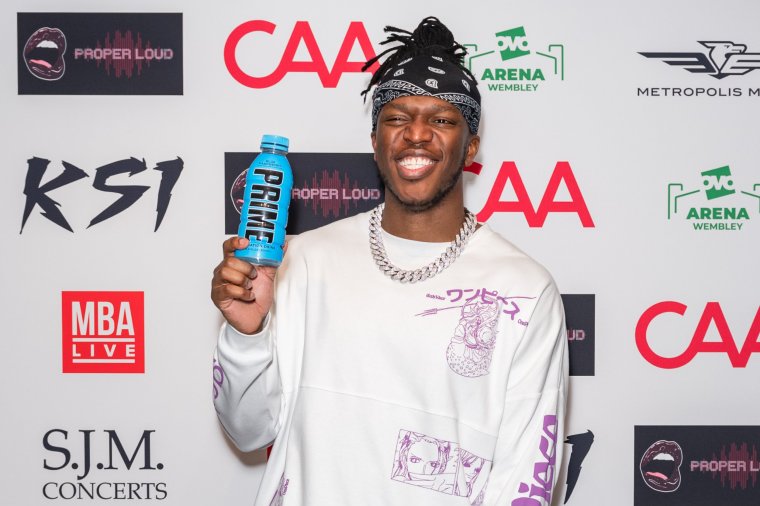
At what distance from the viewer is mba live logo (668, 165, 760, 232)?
75.9 inches

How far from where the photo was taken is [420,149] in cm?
148

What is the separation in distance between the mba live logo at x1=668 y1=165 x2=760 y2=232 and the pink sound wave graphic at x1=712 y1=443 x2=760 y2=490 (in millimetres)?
549

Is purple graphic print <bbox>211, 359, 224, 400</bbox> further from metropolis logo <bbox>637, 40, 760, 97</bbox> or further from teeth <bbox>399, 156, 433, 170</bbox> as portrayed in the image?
metropolis logo <bbox>637, 40, 760, 97</bbox>

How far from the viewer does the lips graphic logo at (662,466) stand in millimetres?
1939

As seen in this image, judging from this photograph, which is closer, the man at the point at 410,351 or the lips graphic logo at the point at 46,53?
the man at the point at 410,351

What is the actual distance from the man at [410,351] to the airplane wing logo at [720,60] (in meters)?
0.69

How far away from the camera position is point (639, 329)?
6.32 feet

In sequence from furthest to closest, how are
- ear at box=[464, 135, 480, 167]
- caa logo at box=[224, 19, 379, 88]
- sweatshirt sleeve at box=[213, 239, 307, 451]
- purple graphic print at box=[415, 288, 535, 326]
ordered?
caa logo at box=[224, 19, 379, 88], ear at box=[464, 135, 480, 167], purple graphic print at box=[415, 288, 535, 326], sweatshirt sleeve at box=[213, 239, 307, 451]

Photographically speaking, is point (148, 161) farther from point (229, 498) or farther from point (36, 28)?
point (229, 498)

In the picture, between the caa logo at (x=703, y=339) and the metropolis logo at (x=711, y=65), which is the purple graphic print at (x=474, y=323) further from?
the metropolis logo at (x=711, y=65)

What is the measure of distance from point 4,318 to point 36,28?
702 mm

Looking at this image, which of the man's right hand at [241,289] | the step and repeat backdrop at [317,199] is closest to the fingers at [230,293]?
the man's right hand at [241,289]

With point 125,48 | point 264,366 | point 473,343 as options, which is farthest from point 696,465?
point 125,48

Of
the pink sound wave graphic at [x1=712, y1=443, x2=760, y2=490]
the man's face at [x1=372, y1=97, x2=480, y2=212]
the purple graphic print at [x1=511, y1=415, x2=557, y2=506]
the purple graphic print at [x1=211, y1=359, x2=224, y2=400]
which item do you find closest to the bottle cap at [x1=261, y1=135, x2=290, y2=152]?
the man's face at [x1=372, y1=97, x2=480, y2=212]
